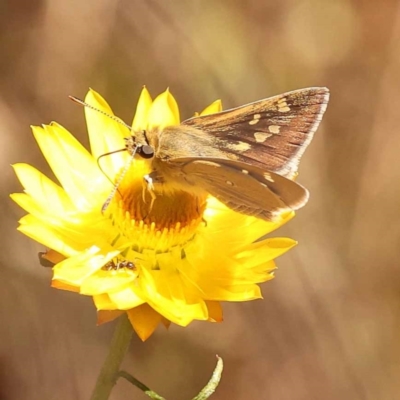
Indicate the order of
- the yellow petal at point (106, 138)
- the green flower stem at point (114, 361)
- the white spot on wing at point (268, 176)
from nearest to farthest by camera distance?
the white spot on wing at point (268, 176) → the green flower stem at point (114, 361) → the yellow petal at point (106, 138)

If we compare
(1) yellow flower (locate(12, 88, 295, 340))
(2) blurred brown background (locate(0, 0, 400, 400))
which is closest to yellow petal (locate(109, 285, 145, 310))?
(1) yellow flower (locate(12, 88, 295, 340))

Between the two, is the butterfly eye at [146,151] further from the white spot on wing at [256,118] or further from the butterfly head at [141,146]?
the white spot on wing at [256,118]

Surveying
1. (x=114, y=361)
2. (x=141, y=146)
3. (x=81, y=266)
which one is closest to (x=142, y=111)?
(x=141, y=146)

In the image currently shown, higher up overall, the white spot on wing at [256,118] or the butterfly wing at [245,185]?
the white spot on wing at [256,118]

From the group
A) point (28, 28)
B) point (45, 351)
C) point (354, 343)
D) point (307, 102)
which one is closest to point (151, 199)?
point (307, 102)

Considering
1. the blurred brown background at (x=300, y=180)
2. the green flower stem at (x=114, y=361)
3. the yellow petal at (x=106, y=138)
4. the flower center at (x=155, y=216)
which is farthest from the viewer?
the blurred brown background at (x=300, y=180)

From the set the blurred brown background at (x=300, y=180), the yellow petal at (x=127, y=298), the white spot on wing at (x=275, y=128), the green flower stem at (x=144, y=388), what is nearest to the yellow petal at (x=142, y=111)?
the white spot on wing at (x=275, y=128)

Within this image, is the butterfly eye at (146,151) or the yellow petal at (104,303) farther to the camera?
the butterfly eye at (146,151)

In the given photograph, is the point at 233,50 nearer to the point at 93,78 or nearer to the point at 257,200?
the point at 93,78
